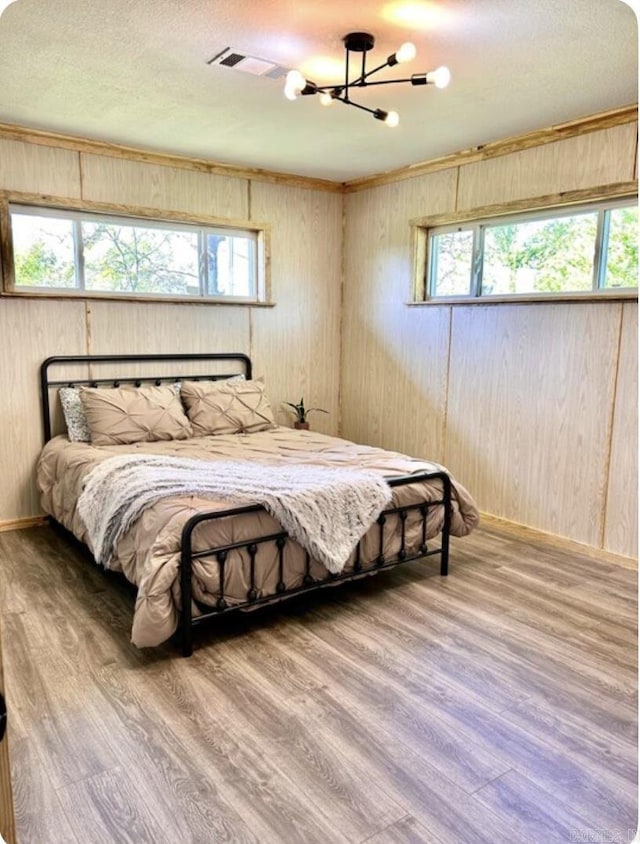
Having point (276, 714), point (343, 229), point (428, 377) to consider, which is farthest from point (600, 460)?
point (343, 229)

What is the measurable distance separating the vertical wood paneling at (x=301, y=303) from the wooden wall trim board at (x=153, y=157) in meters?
0.07

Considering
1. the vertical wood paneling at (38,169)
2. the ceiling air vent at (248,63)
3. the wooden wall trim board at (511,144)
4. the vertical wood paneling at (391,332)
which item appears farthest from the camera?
the vertical wood paneling at (391,332)

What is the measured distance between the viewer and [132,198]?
4.25 meters

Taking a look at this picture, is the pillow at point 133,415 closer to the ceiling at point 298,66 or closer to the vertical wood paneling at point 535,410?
the ceiling at point 298,66

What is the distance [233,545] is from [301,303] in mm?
3060

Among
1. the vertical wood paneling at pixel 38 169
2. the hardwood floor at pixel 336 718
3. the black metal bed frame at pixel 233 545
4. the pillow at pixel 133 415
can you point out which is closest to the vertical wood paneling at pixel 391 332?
the black metal bed frame at pixel 233 545

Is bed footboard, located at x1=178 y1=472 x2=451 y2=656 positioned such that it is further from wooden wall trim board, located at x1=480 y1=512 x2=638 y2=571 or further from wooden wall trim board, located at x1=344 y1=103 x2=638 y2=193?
wooden wall trim board, located at x1=344 y1=103 x2=638 y2=193

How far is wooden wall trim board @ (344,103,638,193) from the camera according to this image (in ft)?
11.0

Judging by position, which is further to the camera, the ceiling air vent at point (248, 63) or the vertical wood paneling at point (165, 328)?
the vertical wood paneling at point (165, 328)

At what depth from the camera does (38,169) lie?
3.87m

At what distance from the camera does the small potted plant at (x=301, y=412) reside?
5082 mm

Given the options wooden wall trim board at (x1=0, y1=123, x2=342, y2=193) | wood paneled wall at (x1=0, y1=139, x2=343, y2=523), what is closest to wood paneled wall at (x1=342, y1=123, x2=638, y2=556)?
wood paneled wall at (x1=0, y1=139, x2=343, y2=523)

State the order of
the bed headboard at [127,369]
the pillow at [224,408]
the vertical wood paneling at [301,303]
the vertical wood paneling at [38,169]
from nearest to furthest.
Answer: the vertical wood paneling at [38,169] < the bed headboard at [127,369] < the pillow at [224,408] < the vertical wood paneling at [301,303]

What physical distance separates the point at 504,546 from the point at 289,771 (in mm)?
2348
